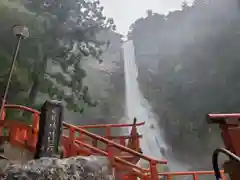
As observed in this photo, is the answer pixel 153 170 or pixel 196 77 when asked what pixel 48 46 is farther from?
pixel 196 77

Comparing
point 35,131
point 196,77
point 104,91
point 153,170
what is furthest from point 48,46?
point 196,77

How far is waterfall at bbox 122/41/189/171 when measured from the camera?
2084 cm

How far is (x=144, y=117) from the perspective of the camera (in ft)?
82.3

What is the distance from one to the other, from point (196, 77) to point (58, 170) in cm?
1942

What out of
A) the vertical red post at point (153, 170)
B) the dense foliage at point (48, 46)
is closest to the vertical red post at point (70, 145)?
the vertical red post at point (153, 170)

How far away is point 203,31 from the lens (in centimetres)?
2527

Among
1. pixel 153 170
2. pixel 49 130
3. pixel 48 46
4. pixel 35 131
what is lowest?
pixel 153 170

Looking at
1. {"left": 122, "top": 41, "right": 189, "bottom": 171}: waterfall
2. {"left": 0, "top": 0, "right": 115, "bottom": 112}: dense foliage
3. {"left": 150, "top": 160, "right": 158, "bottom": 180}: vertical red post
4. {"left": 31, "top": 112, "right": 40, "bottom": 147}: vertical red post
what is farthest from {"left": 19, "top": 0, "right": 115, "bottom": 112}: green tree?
{"left": 122, "top": 41, "right": 189, "bottom": 171}: waterfall

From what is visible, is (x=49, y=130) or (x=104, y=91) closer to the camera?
(x=49, y=130)

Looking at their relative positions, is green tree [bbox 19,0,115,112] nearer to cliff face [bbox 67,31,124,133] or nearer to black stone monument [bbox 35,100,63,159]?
cliff face [bbox 67,31,124,133]

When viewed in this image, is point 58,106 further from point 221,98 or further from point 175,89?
point 175,89

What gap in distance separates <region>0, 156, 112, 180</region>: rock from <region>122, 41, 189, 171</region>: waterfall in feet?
52.0

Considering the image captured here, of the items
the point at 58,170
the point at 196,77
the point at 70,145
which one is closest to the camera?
the point at 58,170

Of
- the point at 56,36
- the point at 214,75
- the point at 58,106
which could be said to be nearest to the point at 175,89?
the point at 214,75
